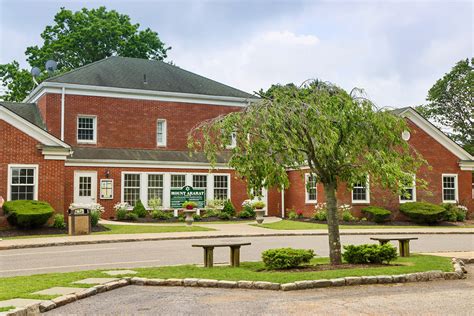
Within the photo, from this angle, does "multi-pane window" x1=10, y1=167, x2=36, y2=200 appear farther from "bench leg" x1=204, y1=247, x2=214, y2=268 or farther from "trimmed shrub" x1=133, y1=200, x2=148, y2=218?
"bench leg" x1=204, y1=247, x2=214, y2=268

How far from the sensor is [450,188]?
3559cm

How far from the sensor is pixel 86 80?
35031 millimetres

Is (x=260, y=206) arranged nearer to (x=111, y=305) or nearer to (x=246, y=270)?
(x=246, y=270)

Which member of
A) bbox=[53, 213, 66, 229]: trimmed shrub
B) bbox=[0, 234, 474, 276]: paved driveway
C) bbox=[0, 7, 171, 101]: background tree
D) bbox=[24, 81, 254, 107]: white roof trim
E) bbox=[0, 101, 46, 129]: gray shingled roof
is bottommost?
bbox=[0, 234, 474, 276]: paved driveway

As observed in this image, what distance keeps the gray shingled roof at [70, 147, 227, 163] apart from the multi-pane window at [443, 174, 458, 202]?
13.1 metres

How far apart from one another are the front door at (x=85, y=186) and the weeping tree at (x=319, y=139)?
62.8 ft

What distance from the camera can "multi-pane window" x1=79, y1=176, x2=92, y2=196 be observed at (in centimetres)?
3161

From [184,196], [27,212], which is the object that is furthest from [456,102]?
[27,212]

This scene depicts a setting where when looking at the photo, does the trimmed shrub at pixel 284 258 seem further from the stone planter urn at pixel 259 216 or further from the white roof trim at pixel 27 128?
the stone planter urn at pixel 259 216

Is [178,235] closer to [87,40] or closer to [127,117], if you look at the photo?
[127,117]

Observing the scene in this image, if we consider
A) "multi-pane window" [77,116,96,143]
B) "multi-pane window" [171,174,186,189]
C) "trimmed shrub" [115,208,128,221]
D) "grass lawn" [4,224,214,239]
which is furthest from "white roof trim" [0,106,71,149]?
"multi-pane window" [171,174,186,189]

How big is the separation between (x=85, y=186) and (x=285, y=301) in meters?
24.0

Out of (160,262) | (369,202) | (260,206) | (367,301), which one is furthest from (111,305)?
(369,202)

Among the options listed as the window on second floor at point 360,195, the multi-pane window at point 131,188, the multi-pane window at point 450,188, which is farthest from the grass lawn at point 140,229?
the multi-pane window at point 450,188
